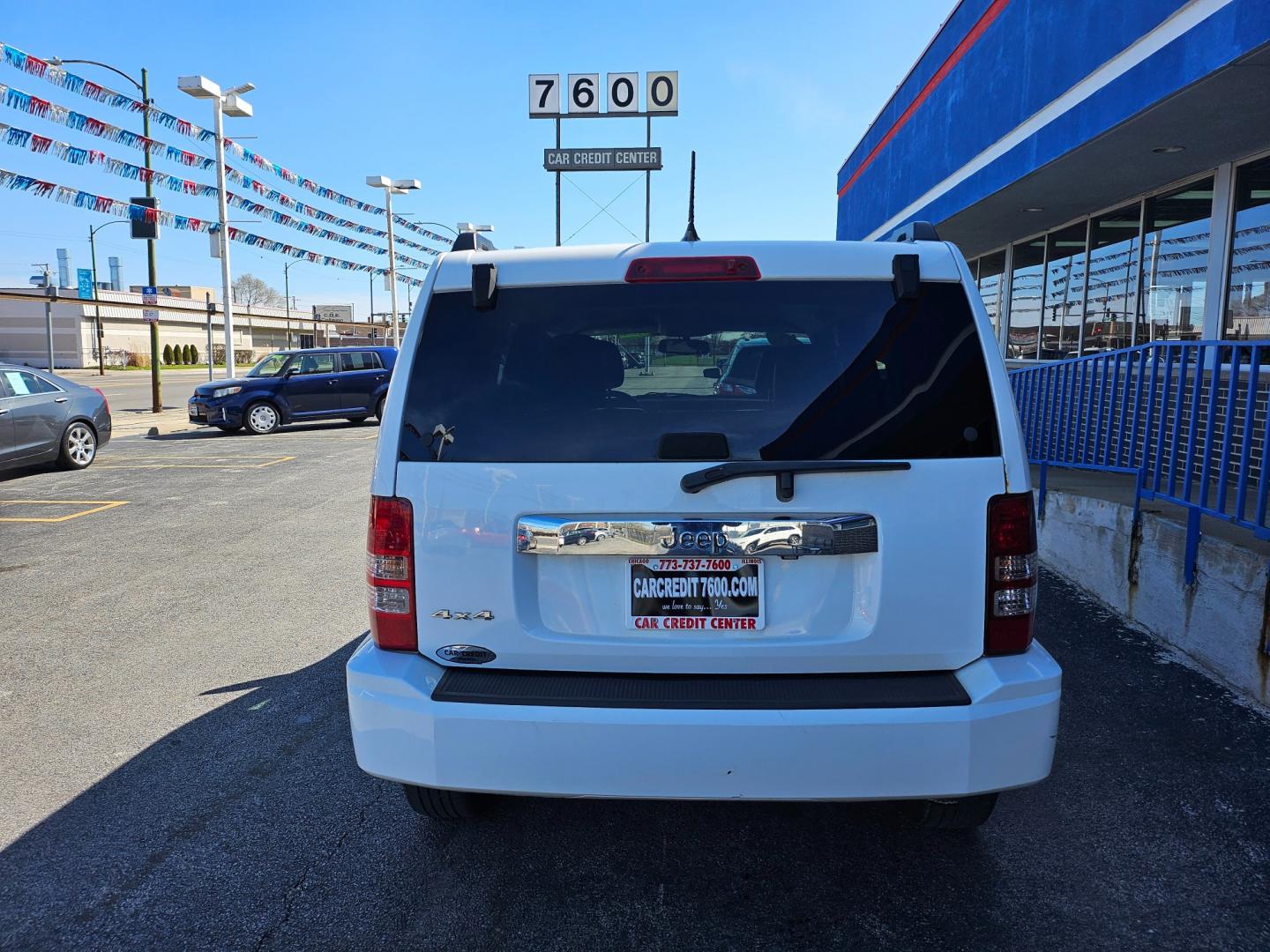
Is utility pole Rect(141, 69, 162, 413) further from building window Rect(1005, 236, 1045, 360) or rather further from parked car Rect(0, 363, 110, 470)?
building window Rect(1005, 236, 1045, 360)

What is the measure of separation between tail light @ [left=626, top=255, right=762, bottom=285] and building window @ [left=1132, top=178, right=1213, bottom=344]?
8.73 meters

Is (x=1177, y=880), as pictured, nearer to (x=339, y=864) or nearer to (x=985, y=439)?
(x=985, y=439)

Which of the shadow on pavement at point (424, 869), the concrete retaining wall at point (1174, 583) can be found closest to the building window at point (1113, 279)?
the concrete retaining wall at point (1174, 583)

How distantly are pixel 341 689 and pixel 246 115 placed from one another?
2373cm

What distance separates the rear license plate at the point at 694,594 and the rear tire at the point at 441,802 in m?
0.91

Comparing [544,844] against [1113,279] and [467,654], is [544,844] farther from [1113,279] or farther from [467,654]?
[1113,279]

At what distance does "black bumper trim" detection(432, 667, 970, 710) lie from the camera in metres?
2.47

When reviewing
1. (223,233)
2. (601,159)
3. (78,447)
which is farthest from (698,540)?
(601,159)

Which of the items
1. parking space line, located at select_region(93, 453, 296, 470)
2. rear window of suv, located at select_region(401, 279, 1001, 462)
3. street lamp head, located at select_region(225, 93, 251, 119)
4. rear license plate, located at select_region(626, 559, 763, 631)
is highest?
street lamp head, located at select_region(225, 93, 251, 119)

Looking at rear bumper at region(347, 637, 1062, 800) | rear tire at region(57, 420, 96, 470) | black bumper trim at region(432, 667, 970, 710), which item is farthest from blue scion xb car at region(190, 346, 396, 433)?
rear bumper at region(347, 637, 1062, 800)

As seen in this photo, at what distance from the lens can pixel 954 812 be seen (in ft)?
9.53

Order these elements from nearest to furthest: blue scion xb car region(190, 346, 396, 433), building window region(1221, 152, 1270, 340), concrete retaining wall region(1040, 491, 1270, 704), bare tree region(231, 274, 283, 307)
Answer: concrete retaining wall region(1040, 491, 1270, 704), building window region(1221, 152, 1270, 340), blue scion xb car region(190, 346, 396, 433), bare tree region(231, 274, 283, 307)

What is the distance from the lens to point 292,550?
7.85m

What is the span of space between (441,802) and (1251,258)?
9.13 meters
